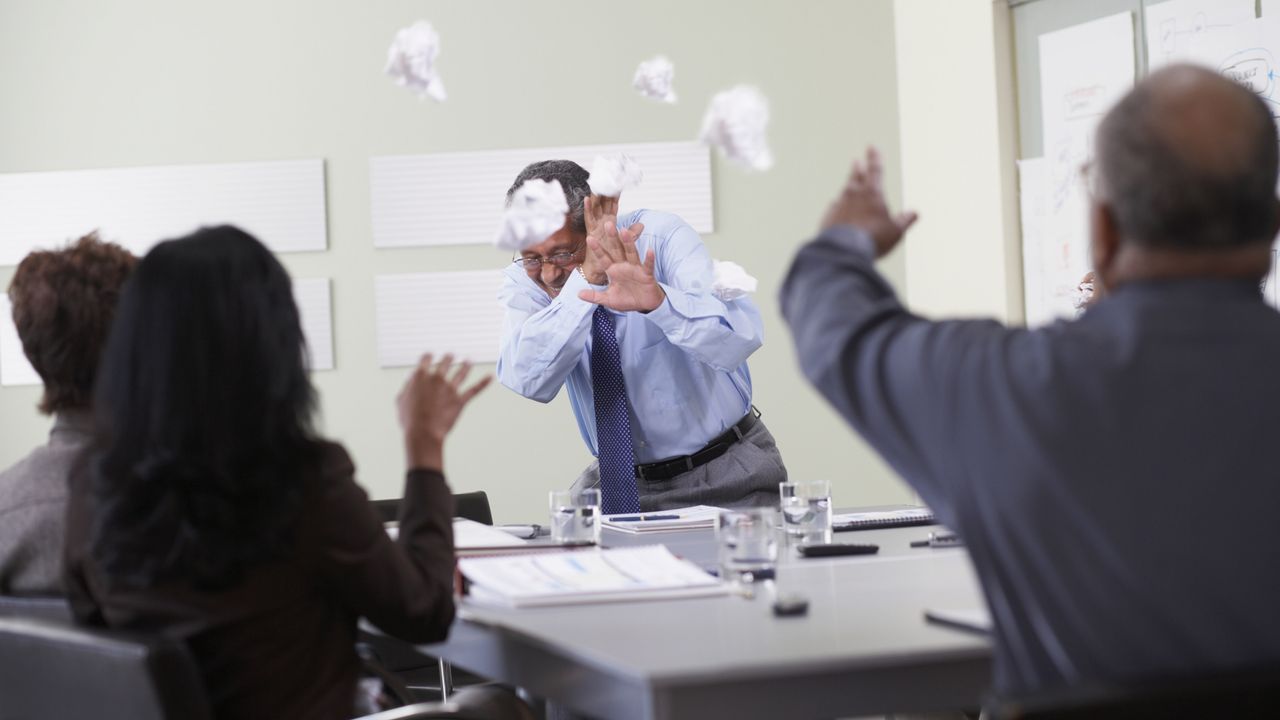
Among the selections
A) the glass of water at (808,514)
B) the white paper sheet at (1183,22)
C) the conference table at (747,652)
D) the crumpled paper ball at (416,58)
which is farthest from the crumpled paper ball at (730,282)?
the white paper sheet at (1183,22)

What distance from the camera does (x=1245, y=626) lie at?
3.93 ft

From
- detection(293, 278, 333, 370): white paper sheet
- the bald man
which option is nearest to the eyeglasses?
the bald man

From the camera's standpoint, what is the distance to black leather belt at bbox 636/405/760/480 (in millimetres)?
3303

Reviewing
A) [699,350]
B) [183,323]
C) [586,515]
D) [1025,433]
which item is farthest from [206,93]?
[1025,433]

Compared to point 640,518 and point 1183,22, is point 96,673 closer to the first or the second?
point 640,518

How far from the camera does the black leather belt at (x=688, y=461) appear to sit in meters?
3.30

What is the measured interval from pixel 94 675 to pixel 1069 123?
4.41 m

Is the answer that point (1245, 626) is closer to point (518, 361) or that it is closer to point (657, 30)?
point (518, 361)

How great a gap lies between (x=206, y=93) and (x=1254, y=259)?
16.7 feet

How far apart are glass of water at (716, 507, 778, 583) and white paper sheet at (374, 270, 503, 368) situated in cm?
360

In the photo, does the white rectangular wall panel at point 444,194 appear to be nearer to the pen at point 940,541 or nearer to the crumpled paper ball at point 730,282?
the crumpled paper ball at point 730,282

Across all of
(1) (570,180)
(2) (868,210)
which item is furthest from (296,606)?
(1) (570,180)

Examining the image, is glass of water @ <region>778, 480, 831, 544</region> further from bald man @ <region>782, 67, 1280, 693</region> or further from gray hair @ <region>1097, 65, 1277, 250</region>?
gray hair @ <region>1097, 65, 1277, 250</region>

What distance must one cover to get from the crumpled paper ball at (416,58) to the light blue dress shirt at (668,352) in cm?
91
